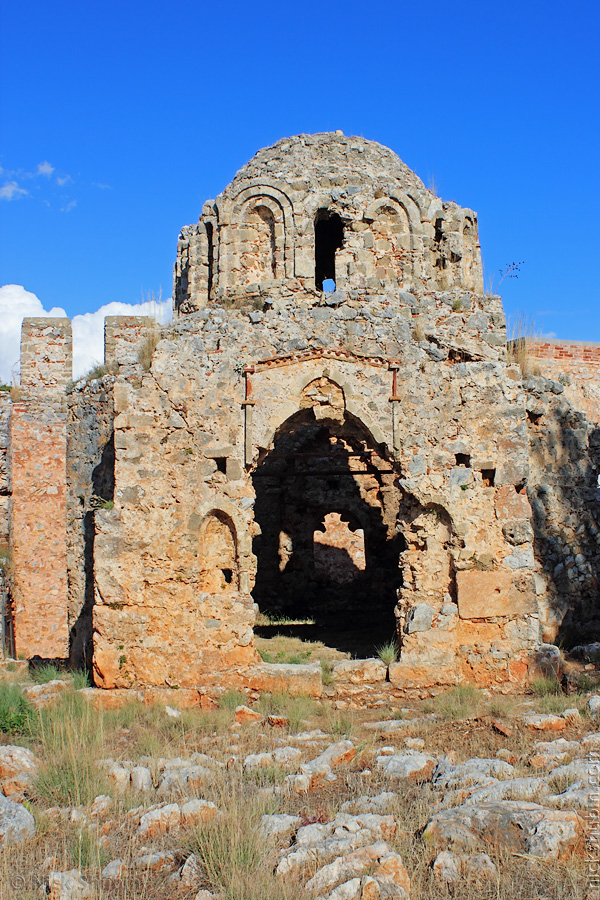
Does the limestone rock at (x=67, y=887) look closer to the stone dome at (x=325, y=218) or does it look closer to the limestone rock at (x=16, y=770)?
the limestone rock at (x=16, y=770)

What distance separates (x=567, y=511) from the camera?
33.7ft

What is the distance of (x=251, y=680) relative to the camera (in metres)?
8.24

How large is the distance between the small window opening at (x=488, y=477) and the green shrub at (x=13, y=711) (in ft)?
17.8

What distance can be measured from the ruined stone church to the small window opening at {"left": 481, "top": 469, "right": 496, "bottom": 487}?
21 mm

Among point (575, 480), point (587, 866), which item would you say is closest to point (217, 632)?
point (587, 866)

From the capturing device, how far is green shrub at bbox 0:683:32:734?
7.02m

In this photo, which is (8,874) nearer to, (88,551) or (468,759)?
(468,759)

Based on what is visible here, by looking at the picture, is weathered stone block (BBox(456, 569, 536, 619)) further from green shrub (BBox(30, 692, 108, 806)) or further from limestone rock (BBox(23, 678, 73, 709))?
limestone rock (BBox(23, 678, 73, 709))

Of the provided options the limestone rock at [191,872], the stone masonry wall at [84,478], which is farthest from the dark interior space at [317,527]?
the limestone rock at [191,872]

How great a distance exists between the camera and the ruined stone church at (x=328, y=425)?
8.34m

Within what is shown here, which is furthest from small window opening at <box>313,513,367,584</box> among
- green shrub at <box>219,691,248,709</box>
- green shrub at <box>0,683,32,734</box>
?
green shrub at <box>0,683,32,734</box>

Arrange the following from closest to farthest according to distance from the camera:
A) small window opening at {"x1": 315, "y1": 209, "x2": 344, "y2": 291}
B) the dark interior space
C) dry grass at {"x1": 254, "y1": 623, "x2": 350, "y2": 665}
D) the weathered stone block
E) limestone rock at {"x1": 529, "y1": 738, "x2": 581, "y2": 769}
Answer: limestone rock at {"x1": 529, "y1": 738, "x2": 581, "y2": 769}, the weathered stone block, dry grass at {"x1": 254, "y1": 623, "x2": 350, "y2": 665}, small window opening at {"x1": 315, "y1": 209, "x2": 344, "y2": 291}, the dark interior space

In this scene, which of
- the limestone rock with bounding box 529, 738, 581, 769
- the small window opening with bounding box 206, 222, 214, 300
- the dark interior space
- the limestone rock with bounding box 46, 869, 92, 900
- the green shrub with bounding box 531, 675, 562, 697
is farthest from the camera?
the dark interior space

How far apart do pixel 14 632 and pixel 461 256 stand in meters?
8.92
